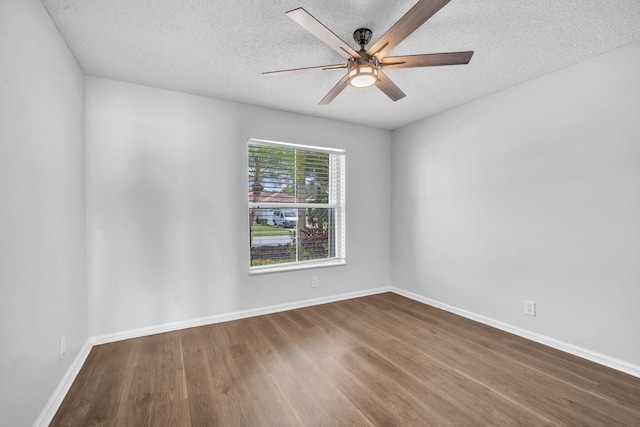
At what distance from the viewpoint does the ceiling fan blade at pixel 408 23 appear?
4.23 feet

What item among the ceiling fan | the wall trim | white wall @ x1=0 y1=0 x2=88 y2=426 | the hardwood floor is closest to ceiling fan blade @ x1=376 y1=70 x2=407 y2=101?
the ceiling fan

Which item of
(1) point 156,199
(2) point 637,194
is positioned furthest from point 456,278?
(1) point 156,199

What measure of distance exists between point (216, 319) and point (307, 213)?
5.42 ft

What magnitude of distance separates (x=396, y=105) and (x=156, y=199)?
2820mm

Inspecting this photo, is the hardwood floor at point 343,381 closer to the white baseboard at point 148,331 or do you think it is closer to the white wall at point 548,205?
the white baseboard at point 148,331

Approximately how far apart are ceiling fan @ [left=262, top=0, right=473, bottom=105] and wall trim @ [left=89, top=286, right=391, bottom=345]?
2.53 metres

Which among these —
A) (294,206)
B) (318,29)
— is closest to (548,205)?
(318,29)

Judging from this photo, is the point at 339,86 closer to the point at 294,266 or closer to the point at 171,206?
the point at 171,206

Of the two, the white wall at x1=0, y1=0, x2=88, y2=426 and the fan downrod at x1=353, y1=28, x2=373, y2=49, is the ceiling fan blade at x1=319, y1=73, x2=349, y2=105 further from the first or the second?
the white wall at x1=0, y1=0, x2=88, y2=426

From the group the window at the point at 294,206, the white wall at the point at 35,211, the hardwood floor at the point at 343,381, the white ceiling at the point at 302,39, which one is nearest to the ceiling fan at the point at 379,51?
the white ceiling at the point at 302,39

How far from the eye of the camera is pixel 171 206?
9.16 ft

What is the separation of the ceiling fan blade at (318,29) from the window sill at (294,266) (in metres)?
2.42

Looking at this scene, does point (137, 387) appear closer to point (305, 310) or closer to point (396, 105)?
point (305, 310)

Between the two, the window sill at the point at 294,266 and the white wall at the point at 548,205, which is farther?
the window sill at the point at 294,266
